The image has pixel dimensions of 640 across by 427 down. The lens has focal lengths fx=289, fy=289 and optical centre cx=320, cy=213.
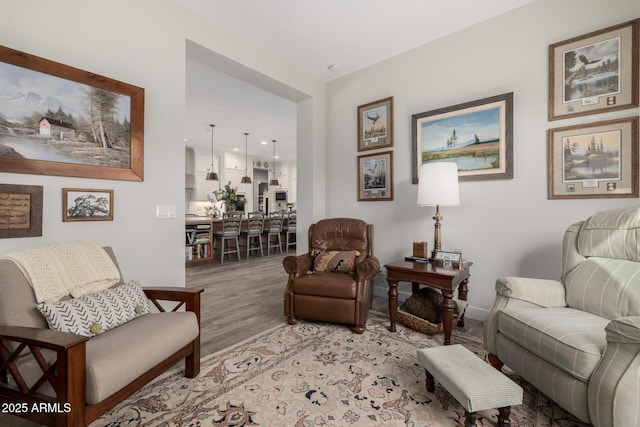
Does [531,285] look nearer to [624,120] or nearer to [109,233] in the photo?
[624,120]

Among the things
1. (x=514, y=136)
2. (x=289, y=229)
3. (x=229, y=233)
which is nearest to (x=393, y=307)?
(x=514, y=136)

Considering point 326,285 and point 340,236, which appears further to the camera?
point 340,236

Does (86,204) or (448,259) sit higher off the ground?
(86,204)

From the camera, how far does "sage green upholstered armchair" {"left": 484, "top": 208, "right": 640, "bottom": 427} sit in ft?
3.91

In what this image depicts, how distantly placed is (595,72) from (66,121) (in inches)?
156

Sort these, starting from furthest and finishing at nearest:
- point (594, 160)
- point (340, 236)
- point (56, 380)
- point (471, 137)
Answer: point (340, 236) → point (471, 137) → point (594, 160) → point (56, 380)

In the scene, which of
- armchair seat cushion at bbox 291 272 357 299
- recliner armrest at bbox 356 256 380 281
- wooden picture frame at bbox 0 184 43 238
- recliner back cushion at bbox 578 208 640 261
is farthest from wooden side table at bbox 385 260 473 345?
wooden picture frame at bbox 0 184 43 238

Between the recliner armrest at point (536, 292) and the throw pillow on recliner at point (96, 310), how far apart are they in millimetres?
2319

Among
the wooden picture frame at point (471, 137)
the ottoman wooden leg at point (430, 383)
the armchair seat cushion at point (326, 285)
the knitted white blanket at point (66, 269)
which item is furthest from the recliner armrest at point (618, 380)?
the knitted white blanket at point (66, 269)

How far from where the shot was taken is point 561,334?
142cm

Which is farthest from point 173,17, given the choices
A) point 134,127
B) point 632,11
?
point 632,11

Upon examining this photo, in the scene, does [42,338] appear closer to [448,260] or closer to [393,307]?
[393,307]

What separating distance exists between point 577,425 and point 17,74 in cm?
371

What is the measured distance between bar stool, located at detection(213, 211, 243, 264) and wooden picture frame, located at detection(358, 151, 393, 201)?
324 cm
